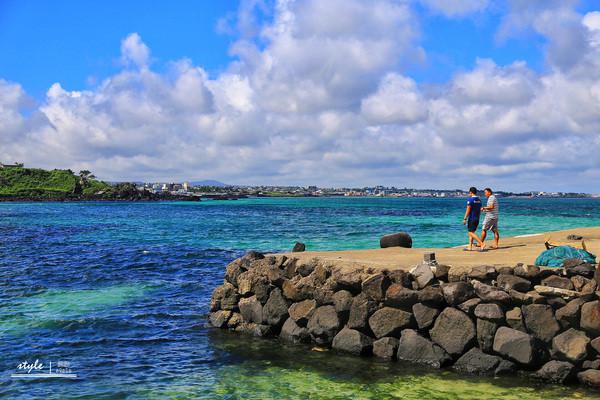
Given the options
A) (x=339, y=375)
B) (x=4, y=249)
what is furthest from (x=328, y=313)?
(x=4, y=249)

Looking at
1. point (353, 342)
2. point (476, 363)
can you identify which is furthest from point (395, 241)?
point (476, 363)

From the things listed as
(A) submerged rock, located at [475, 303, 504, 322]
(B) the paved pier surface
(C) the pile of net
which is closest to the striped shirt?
(B) the paved pier surface

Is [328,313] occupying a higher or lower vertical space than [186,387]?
higher

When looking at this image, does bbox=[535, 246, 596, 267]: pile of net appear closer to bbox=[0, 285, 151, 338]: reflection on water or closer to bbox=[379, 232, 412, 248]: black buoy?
bbox=[379, 232, 412, 248]: black buoy

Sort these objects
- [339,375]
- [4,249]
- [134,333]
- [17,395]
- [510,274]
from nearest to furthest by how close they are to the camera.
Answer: [17,395] → [339,375] → [510,274] → [134,333] → [4,249]

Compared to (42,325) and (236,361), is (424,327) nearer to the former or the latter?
(236,361)

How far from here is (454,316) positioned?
36.3 ft

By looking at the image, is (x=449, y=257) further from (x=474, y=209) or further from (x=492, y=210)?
(x=492, y=210)

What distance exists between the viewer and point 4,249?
3391 cm

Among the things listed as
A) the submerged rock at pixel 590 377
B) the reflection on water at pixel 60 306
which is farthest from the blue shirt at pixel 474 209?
the reflection on water at pixel 60 306

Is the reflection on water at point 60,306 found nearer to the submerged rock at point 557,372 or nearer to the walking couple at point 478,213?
the walking couple at point 478,213

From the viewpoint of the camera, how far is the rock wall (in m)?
10.2

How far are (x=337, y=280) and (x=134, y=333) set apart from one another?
223 inches

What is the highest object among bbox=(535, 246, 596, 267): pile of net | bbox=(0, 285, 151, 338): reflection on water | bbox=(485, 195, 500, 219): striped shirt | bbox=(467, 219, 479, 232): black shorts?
bbox=(485, 195, 500, 219): striped shirt
